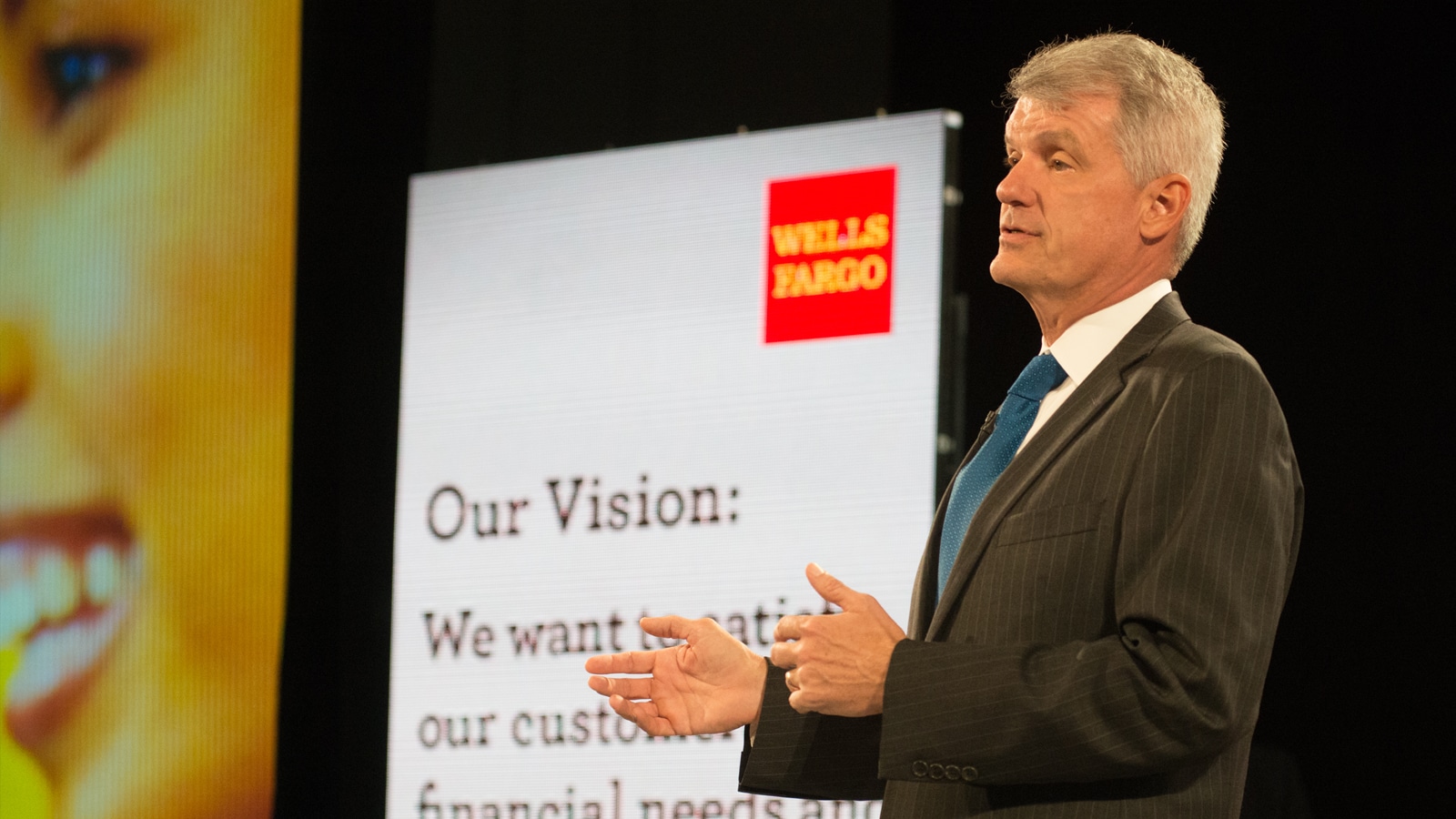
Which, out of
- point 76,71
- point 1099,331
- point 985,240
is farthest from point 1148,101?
point 76,71

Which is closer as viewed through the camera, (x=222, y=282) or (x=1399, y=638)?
(x=1399, y=638)

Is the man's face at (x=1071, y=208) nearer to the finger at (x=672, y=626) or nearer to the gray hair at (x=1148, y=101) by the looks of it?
the gray hair at (x=1148, y=101)

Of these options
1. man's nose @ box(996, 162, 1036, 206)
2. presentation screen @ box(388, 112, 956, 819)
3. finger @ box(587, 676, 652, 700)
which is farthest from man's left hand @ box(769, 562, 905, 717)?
presentation screen @ box(388, 112, 956, 819)

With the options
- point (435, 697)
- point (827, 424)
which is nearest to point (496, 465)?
point (435, 697)

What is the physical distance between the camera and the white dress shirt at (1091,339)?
1.61m

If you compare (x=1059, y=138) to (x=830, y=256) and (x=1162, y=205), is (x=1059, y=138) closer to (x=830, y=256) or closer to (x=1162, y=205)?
(x=1162, y=205)

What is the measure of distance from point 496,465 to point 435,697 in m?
0.50

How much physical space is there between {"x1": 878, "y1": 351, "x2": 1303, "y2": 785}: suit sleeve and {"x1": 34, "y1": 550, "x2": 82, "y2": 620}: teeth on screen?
301cm

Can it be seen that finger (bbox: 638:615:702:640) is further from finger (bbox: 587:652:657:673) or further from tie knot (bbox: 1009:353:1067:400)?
tie knot (bbox: 1009:353:1067:400)

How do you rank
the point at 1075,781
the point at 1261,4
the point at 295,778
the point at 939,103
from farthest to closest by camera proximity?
the point at 295,778 < the point at 939,103 < the point at 1261,4 < the point at 1075,781

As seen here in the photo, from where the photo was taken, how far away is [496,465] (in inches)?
140

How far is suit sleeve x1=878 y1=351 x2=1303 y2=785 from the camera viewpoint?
1328mm

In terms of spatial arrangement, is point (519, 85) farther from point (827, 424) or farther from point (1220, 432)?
point (1220, 432)

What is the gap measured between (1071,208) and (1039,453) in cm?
28
